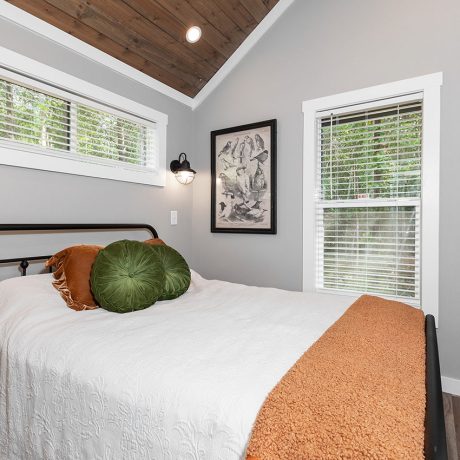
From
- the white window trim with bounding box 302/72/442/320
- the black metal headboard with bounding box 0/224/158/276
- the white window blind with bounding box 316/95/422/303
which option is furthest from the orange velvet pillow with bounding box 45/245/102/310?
the white window trim with bounding box 302/72/442/320

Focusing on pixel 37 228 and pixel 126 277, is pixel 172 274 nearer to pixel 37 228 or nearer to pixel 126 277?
pixel 126 277

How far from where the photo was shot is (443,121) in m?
2.29

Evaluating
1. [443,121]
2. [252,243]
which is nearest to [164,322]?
[252,243]

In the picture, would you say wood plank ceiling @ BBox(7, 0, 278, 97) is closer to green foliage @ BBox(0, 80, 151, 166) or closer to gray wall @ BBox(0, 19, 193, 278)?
gray wall @ BBox(0, 19, 193, 278)

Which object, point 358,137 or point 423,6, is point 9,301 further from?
point 423,6

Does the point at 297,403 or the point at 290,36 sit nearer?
the point at 297,403

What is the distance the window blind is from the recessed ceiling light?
2.51 feet

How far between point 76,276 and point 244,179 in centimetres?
175

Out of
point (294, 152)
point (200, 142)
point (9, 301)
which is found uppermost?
point (200, 142)

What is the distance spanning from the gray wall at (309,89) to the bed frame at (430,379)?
1.17 metres

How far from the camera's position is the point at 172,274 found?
2113 mm

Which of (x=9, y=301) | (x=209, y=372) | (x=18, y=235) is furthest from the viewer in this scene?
(x=18, y=235)

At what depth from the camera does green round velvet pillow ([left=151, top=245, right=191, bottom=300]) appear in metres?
2.05

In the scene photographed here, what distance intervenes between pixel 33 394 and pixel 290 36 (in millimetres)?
3058
